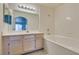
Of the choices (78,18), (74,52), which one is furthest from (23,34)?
(78,18)

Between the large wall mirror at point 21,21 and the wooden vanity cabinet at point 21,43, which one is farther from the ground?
the large wall mirror at point 21,21

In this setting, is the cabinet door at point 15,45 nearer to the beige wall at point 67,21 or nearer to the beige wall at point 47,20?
the beige wall at point 47,20

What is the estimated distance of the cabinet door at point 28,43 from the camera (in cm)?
176

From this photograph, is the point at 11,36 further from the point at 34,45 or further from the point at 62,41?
the point at 62,41

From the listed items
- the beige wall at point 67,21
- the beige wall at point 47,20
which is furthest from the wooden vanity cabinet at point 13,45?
the beige wall at point 67,21

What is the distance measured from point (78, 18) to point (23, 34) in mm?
979

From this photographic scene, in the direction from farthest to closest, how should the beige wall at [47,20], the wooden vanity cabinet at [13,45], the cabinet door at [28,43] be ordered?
1. the beige wall at [47,20]
2. the cabinet door at [28,43]
3. the wooden vanity cabinet at [13,45]

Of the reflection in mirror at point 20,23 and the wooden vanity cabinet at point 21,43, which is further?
the reflection in mirror at point 20,23

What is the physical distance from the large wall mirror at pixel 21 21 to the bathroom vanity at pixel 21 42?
0.40ft

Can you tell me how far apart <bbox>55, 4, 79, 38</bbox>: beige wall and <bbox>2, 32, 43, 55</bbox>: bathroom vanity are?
36cm

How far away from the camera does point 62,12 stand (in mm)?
1969

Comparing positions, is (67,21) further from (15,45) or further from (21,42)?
(15,45)

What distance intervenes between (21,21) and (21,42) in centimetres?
37

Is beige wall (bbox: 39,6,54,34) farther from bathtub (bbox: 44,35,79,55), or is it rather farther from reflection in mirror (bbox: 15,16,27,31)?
reflection in mirror (bbox: 15,16,27,31)
